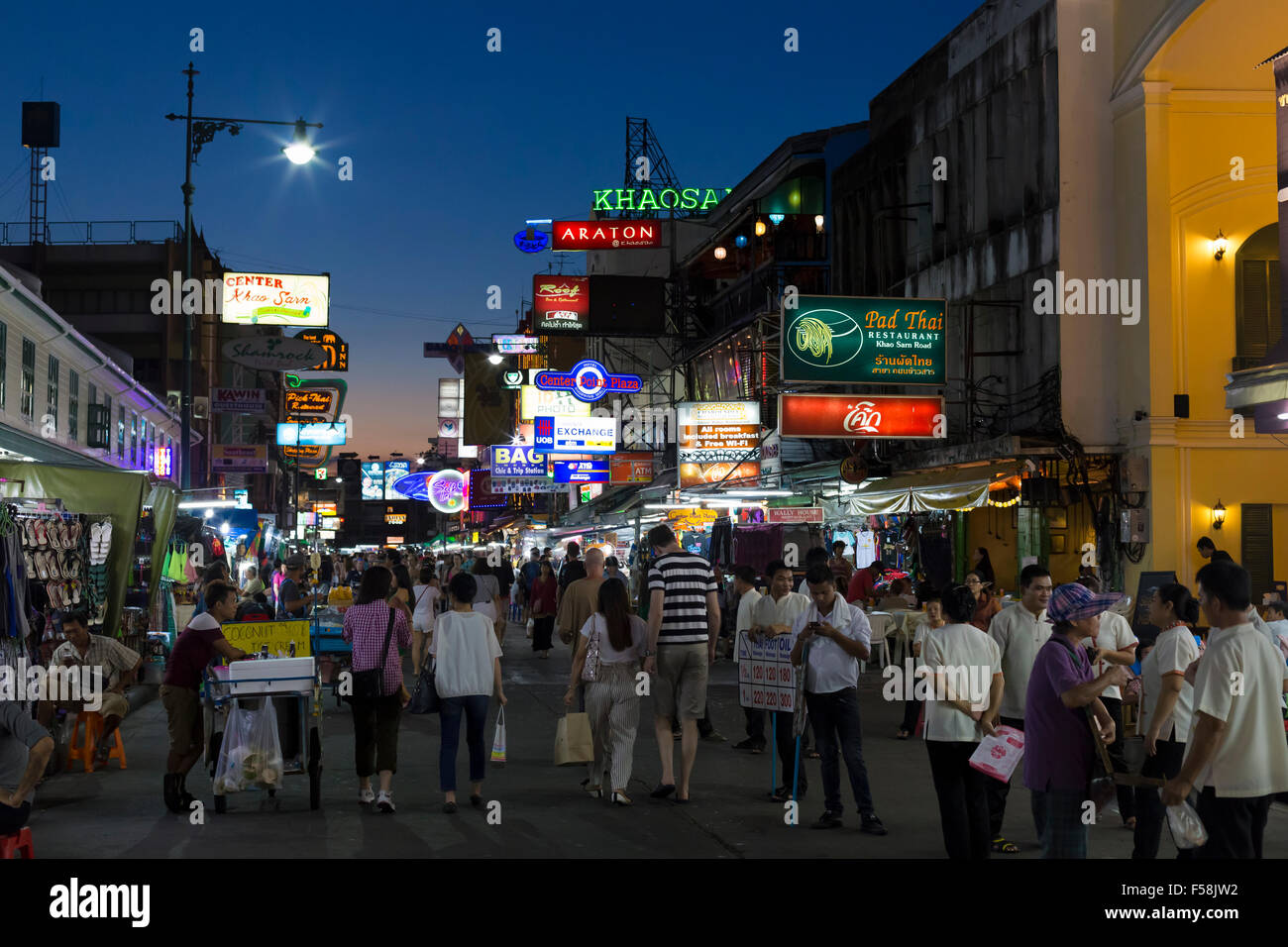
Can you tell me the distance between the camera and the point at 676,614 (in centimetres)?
1123

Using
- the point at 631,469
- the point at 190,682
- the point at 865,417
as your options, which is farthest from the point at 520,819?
the point at 631,469

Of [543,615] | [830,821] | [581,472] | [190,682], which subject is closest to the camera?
[830,821]

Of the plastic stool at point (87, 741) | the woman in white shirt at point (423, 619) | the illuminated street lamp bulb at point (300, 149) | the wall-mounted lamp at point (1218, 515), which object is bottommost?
the plastic stool at point (87, 741)

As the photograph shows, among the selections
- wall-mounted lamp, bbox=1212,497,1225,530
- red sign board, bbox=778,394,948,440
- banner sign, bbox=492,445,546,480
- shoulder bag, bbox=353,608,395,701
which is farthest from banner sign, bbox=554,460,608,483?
shoulder bag, bbox=353,608,395,701

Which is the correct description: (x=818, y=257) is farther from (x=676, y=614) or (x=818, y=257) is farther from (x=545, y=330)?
(x=676, y=614)

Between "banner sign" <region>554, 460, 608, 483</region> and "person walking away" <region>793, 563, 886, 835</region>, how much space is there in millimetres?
26136

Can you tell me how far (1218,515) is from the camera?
18.4 meters

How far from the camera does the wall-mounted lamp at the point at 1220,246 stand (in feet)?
60.9

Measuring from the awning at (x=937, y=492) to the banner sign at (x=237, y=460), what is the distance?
20257 mm

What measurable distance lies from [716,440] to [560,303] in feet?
34.4

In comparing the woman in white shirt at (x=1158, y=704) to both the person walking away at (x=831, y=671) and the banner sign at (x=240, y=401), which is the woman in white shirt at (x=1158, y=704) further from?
the banner sign at (x=240, y=401)

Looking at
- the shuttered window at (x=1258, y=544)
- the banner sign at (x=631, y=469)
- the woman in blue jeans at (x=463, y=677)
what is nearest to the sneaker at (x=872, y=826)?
the woman in blue jeans at (x=463, y=677)

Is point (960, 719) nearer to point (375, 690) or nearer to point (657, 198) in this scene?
point (375, 690)
